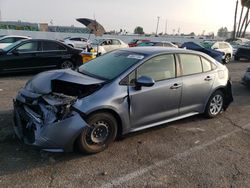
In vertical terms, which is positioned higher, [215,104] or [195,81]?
[195,81]

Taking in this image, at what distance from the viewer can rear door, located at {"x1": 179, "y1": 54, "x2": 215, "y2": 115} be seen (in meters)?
5.21

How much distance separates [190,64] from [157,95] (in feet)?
3.91

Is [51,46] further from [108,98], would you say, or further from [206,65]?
[108,98]

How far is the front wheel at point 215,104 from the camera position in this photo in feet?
19.3

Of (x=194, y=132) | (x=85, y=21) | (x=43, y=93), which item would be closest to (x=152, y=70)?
(x=194, y=132)

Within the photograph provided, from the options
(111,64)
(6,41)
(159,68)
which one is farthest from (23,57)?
(6,41)

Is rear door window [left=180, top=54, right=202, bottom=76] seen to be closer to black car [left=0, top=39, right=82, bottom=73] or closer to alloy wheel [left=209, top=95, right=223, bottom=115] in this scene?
alloy wheel [left=209, top=95, right=223, bottom=115]

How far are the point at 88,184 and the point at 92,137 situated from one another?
2.79 feet

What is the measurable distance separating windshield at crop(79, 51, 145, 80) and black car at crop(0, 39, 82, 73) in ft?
14.4

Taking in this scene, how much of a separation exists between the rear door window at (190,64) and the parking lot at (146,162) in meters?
1.11

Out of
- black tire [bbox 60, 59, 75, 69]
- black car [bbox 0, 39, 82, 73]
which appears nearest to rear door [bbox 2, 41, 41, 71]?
black car [bbox 0, 39, 82, 73]

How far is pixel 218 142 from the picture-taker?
4867 millimetres

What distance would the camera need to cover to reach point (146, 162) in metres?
4.01

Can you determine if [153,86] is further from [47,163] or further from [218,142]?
[47,163]
